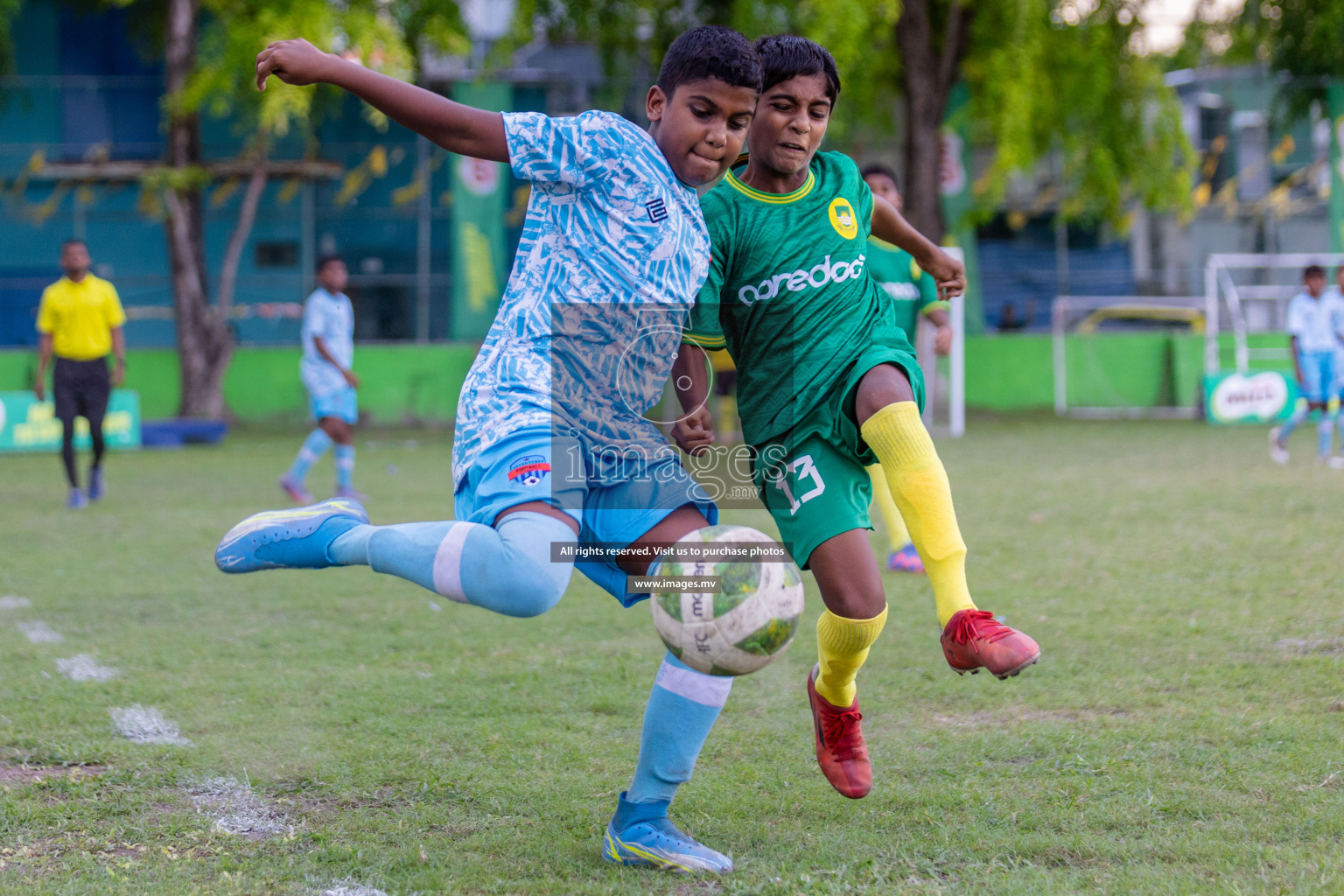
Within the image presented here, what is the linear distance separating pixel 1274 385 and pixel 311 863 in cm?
1853

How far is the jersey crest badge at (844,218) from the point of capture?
344cm

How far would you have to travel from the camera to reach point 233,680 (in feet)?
16.1

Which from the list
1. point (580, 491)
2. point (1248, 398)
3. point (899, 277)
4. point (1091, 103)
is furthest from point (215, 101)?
point (580, 491)

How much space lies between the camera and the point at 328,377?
1060cm

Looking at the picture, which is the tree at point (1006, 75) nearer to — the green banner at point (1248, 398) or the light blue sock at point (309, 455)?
the green banner at point (1248, 398)

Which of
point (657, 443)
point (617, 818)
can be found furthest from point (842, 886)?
point (657, 443)

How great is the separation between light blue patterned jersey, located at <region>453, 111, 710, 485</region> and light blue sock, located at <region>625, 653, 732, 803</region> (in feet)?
1.82

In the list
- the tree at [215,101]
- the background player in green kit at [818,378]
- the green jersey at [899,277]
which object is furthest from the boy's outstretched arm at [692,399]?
the tree at [215,101]

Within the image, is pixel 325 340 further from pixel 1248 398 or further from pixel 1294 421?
pixel 1248 398

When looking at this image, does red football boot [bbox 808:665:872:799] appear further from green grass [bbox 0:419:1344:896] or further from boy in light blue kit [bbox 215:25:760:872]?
boy in light blue kit [bbox 215:25:760:872]

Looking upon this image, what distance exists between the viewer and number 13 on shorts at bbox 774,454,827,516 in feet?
10.9

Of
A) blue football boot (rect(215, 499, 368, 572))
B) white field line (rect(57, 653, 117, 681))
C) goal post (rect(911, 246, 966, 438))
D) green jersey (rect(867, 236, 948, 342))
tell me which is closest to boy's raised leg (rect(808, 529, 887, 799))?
blue football boot (rect(215, 499, 368, 572))

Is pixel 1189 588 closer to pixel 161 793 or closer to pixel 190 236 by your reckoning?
pixel 161 793

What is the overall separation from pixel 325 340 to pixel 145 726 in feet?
21.9
